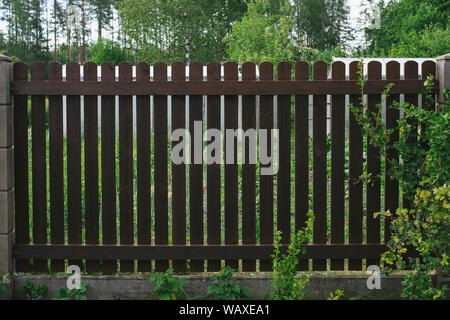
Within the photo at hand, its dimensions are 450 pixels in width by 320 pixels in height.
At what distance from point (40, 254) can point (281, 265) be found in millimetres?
1809

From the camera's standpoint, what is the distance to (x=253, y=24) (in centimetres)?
2105

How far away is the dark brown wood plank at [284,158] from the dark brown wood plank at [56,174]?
1.62 metres

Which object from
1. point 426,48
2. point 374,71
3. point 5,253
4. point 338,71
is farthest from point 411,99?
point 426,48

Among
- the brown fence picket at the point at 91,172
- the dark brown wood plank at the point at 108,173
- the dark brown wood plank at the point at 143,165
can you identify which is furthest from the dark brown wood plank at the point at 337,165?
the brown fence picket at the point at 91,172

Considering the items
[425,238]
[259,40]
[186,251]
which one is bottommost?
[186,251]

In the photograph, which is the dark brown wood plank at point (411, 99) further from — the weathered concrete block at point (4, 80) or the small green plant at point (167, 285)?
the weathered concrete block at point (4, 80)

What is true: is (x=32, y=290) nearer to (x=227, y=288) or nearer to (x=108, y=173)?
(x=108, y=173)

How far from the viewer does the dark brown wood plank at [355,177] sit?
3766mm

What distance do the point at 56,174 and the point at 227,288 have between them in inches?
60.0

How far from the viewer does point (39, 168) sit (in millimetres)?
3838
